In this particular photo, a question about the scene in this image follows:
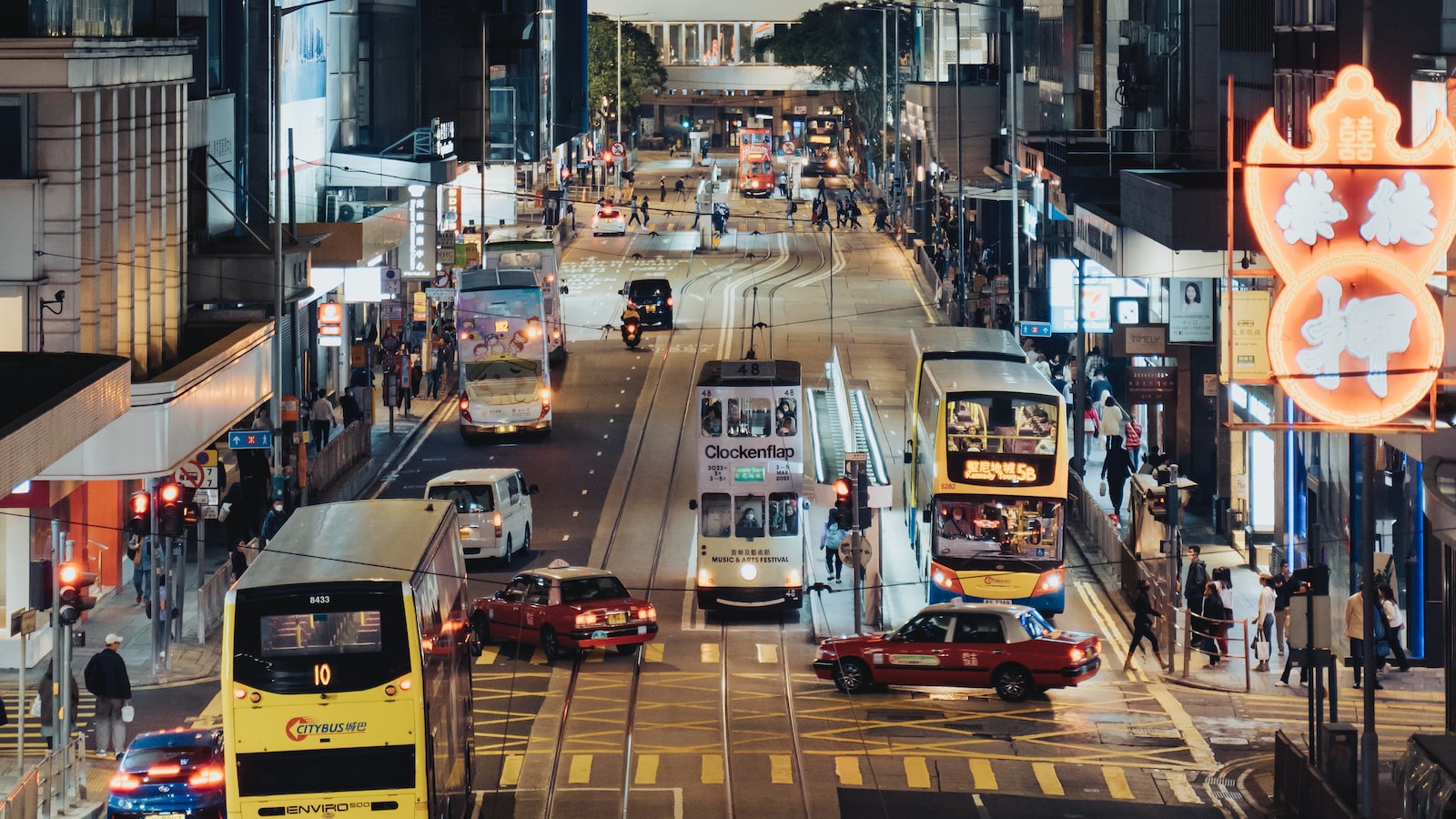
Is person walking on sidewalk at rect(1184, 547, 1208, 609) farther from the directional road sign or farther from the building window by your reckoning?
the building window

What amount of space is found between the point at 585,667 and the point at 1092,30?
110ft

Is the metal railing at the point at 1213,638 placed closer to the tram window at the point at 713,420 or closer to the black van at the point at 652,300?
the tram window at the point at 713,420

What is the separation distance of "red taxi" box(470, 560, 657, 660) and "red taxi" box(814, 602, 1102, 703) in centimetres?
336

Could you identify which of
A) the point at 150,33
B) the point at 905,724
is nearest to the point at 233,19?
the point at 150,33

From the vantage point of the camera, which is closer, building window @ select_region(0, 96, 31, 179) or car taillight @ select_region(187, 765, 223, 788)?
car taillight @ select_region(187, 765, 223, 788)

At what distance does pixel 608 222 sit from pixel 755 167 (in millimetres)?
25693

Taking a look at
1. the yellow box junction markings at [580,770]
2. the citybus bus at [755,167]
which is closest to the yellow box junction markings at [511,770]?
the yellow box junction markings at [580,770]

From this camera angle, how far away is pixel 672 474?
45.3 metres

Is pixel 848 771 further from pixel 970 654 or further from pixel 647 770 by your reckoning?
pixel 970 654

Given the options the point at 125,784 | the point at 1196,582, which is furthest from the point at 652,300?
the point at 125,784

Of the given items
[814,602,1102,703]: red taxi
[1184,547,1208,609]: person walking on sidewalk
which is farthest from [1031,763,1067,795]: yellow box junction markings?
[1184,547,1208,609]: person walking on sidewalk

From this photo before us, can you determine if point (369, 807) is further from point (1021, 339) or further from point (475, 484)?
point (1021, 339)

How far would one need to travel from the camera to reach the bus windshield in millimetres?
32688

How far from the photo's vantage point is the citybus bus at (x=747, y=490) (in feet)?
110
